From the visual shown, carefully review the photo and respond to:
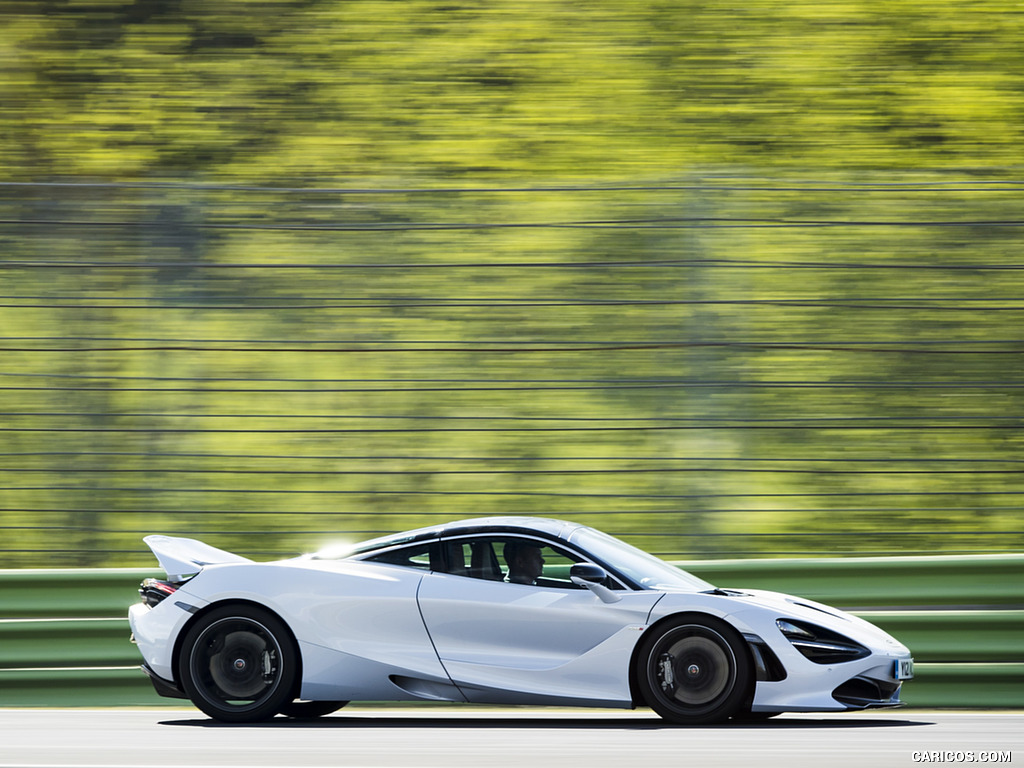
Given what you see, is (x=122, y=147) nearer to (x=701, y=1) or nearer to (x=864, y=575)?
(x=701, y=1)

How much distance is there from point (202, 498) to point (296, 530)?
0.74m

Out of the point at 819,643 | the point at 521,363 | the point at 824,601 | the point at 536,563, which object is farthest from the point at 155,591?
the point at 824,601

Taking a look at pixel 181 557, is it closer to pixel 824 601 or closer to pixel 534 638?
pixel 534 638

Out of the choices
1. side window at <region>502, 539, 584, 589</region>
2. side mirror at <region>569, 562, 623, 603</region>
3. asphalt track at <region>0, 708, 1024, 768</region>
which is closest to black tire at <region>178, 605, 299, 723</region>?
asphalt track at <region>0, 708, 1024, 768</region>

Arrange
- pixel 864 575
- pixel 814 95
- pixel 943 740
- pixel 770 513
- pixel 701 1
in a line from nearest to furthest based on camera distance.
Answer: pixel 943 740 < pixel 864 575 < pixel 770 513 < pixel 814 95 < pixel 701 1

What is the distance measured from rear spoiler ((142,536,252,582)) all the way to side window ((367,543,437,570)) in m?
0.80

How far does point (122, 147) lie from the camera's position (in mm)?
14484

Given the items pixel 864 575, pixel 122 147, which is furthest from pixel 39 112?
pixel 864 575

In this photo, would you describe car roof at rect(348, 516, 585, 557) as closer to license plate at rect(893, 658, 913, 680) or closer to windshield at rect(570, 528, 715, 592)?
windshield at rect(570, 528, 715, 592)

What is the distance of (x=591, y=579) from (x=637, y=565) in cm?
39

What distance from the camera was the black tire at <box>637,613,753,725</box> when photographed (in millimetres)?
6633

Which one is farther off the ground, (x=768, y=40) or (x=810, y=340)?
(x=768, y=40)

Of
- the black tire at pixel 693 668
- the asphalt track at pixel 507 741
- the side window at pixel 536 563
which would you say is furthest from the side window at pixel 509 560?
the asphalt track at pixel 507 741

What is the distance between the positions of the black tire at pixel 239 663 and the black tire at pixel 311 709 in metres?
0.25
